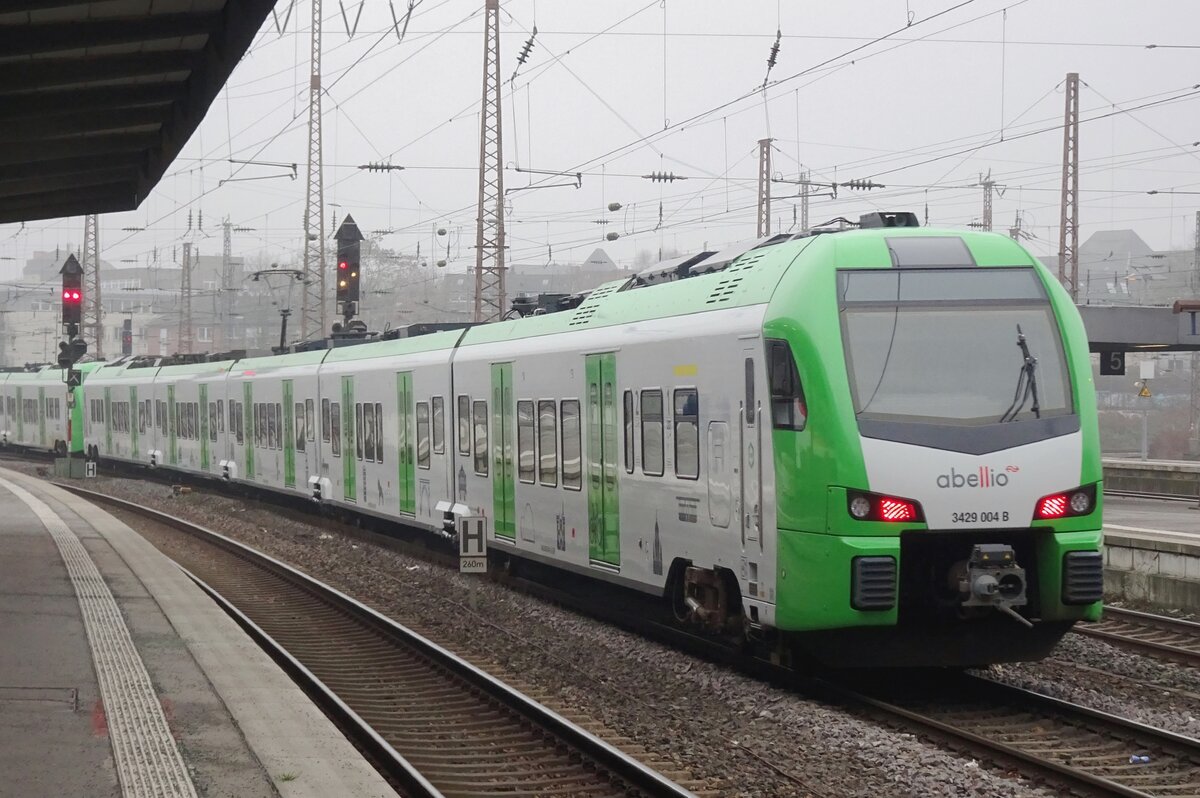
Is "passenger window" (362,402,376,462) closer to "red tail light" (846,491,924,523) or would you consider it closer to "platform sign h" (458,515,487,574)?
"platform sign h" (458,515,487,574)

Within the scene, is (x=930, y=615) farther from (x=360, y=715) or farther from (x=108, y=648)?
(x=108, y=648)

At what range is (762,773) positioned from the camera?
8.30m

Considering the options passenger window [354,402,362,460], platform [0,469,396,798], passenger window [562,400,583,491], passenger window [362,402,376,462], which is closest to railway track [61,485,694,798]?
platform [0,469,396,798]

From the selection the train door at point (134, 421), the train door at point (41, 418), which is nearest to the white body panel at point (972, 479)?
the train door at point (134, 421)

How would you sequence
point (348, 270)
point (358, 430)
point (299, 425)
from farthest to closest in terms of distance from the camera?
point (348, 270)
point (299, 425)
point (358, 430)

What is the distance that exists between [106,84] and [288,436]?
47.4 feet

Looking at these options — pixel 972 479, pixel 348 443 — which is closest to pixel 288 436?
pixel 348 443

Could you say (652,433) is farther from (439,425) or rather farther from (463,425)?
(439,425)

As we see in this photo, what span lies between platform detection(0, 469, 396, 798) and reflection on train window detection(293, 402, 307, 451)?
33.4ft

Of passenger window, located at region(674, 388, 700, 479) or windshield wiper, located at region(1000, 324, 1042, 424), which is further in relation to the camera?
passenger window, located at region(674, 388, 700, 479)

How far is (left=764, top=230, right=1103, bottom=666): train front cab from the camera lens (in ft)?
31.3

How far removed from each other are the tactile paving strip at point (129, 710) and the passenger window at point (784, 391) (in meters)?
4.48

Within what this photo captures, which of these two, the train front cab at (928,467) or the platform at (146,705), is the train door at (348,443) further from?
the train front cab at (928,467)

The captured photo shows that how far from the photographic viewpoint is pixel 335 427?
25.6 m
